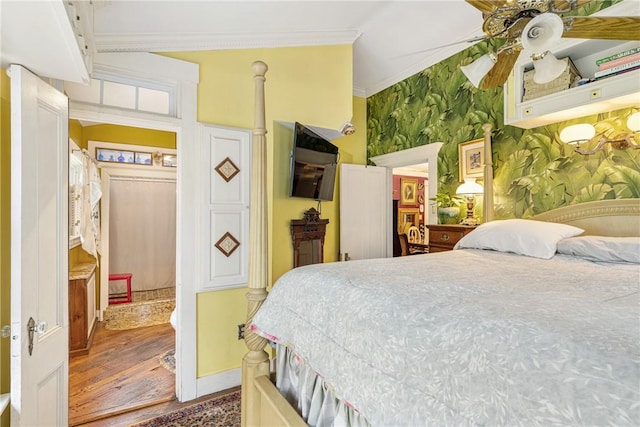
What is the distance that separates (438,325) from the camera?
2.84ft

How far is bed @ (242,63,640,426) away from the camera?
24.9 inches

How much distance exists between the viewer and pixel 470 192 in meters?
2.88

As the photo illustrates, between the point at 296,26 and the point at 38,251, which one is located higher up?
the point at 296,26

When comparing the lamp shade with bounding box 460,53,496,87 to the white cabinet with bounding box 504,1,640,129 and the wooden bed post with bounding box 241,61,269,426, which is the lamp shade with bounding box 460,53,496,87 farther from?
the wooden bed post with bounding box 241,61,269,426

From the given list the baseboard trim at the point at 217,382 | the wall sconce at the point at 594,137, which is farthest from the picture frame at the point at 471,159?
the baseboard trim at the point at 217,382

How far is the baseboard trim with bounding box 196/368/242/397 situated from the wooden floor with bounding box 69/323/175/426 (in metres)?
0.21

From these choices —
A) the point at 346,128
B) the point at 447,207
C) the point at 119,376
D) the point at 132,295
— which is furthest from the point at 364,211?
the point at 132,295

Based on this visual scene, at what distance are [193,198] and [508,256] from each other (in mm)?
2204

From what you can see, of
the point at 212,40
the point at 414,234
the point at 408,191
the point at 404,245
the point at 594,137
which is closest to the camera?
the point at 594,137

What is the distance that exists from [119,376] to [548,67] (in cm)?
370

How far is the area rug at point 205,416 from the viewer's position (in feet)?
6.84

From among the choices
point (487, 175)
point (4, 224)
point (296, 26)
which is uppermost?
point (296, 26)

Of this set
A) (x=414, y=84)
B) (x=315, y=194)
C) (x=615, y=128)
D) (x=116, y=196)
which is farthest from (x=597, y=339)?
(x=116, y=196)

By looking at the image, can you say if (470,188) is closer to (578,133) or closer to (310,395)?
(578,133)
